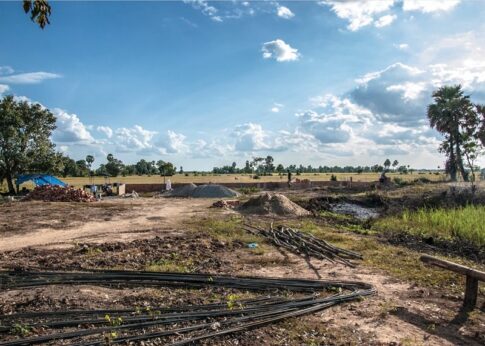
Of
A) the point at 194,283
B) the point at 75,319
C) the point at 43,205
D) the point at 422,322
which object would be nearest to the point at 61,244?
the point at 194,283

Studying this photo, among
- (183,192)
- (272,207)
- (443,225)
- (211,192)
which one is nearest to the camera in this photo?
(443,225)

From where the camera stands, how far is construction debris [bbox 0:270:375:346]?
208 inches

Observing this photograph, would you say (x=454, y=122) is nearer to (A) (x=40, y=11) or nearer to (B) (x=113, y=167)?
(A) (x=40, y=11)

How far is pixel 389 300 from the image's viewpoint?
691 cm

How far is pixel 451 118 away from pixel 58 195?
37.3 meters

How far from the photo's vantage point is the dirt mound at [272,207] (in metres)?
20.0

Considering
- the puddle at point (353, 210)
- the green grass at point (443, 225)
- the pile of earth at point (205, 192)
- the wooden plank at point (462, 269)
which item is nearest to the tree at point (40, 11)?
the wooden plank at point (462, 269)

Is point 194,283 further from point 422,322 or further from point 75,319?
point 422,322

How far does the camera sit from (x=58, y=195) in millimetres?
26562

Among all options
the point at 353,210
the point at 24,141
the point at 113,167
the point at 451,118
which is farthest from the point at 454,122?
the point at 113,167

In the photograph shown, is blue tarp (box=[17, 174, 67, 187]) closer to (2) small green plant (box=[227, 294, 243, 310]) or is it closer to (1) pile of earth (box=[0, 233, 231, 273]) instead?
(1) pile of earth (box=[0, 233, 231, 273])

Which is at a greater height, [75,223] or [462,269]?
[462,269]

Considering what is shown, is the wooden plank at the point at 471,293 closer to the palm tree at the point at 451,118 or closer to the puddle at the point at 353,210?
the puddle at the point at 353,210

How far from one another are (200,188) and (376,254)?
2453 centimetres
